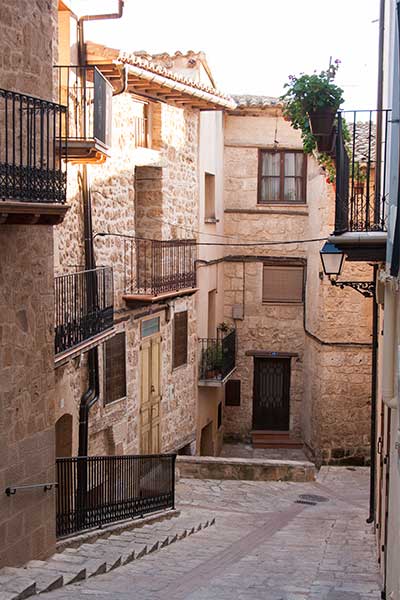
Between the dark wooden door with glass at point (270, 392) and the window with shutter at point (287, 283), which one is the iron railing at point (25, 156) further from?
the dark wooden door with glass at point (270, 392)

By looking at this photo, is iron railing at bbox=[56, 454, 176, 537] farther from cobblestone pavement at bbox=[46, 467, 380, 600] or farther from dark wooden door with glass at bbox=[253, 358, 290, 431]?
dark wooden door with glass at bbox=[253, 358, 290, 431]

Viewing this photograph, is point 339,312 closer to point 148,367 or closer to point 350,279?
point 350,279

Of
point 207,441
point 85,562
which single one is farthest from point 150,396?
point 85,562

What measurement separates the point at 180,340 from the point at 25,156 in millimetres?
10986

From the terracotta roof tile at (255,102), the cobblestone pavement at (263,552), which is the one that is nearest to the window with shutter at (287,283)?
the terracotta roof tile at (255,102)

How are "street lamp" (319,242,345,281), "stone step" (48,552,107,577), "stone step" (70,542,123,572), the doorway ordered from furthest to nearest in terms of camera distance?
the doorway < "street lamp" (319,242,345,281) < "stone step" (70,542,123,572) < "stone step" (48,552,107,577)

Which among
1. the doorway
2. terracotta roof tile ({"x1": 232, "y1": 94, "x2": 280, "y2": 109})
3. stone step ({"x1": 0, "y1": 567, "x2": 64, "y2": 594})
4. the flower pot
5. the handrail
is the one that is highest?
terracotta roof tile ({"x1": 232, "y1": 94, "x2": 280, "y2": 109})

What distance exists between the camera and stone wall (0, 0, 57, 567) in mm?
8820

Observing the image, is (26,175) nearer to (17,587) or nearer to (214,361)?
(17,587)

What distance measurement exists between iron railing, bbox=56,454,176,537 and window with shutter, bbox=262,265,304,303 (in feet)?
35.9

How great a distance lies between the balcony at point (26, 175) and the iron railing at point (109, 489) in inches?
149

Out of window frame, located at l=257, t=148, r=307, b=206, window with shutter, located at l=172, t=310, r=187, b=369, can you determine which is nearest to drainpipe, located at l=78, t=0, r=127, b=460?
window with shutter, located at l=172, t=310, r=187, b=369

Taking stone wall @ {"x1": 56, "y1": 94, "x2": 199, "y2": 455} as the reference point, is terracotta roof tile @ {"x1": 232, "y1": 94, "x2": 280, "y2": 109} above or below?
above

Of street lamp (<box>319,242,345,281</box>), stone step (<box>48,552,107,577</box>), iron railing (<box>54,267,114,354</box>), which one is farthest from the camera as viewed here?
iron railing (<box>54,267,114,354</box>)
